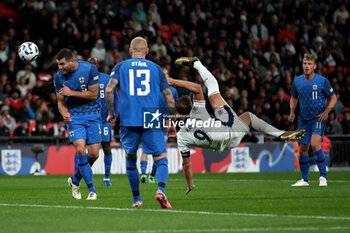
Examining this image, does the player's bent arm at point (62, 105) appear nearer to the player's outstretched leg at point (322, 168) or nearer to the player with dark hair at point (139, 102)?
the player with dark hair at point (139, 102)

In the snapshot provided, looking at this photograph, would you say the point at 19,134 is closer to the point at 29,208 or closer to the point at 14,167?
the point at 14,167

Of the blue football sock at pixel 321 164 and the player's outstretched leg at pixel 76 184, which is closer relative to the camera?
the player's outstretched leg at pixel 76 184

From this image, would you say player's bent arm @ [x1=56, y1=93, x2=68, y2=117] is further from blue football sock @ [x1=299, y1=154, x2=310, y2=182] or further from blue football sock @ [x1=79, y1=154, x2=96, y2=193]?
blue football sock @ [x1=299, y1=154, x2=310, y2=182]

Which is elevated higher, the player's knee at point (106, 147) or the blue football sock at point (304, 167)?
the player's knee at point (106, 147)

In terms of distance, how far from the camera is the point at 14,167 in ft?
72.1

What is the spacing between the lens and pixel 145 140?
32.4 ft

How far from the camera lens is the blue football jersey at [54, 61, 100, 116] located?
12.1m

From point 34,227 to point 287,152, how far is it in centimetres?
1644

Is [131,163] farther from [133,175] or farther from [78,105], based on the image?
[78,105]

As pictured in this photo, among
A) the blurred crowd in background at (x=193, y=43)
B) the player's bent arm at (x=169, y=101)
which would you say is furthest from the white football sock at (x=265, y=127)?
the blurred crowd in background at (x=193, y=43)

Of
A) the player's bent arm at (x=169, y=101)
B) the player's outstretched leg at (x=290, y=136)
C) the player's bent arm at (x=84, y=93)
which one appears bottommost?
the player's outstretched leg at (x=290, y=136)

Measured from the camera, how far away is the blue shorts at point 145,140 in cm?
985

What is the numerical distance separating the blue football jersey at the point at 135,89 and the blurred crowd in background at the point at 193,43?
39.7 ft

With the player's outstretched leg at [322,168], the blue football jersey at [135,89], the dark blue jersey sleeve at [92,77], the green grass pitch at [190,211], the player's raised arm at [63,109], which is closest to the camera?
the green grass pitch at [190,211]
